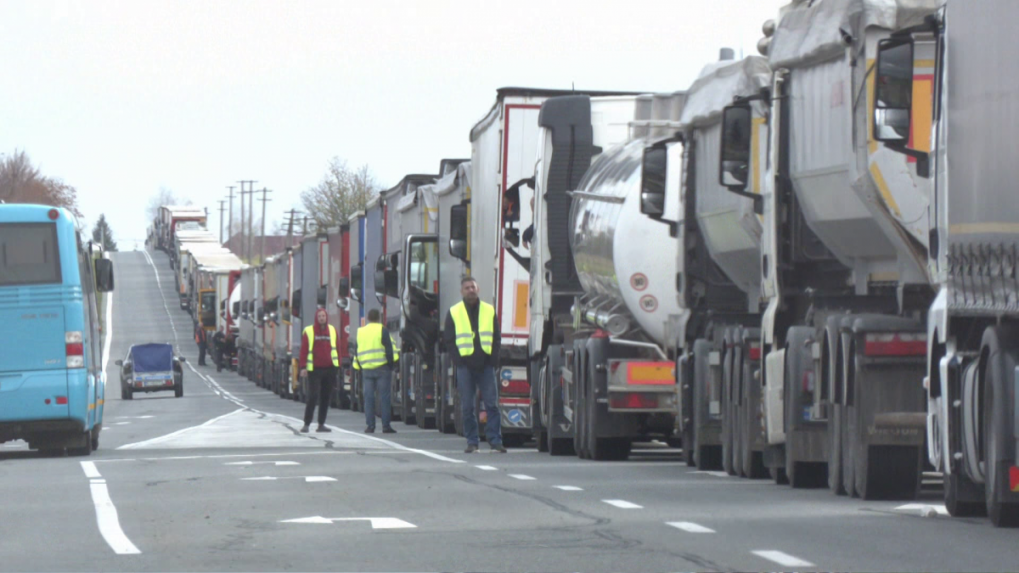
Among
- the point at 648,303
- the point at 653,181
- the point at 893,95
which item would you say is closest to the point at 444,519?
the point at 893,95

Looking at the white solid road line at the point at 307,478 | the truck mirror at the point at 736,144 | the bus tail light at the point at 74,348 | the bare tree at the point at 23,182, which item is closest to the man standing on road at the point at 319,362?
the bus tail light at the point at 74,348

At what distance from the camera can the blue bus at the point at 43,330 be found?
22.0 metres

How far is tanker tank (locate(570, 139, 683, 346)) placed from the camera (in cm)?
1850

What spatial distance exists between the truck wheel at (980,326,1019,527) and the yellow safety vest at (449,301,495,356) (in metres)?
10.8

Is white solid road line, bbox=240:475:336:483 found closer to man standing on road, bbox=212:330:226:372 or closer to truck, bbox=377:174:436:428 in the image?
truck, bbox=377:174:436:428

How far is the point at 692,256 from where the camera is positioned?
17781 millimetres

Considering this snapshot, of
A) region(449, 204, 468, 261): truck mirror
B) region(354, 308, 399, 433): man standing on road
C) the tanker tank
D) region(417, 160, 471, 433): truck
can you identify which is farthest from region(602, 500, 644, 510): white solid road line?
region(354, 308, 399, 433): man standing on road

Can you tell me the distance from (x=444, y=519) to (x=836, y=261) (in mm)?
3733

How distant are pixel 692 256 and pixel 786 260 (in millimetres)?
3150

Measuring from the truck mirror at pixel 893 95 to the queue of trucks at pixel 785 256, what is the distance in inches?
0.5

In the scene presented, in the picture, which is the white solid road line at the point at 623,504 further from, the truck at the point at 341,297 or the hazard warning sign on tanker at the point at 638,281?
the truck at the point at 341,297

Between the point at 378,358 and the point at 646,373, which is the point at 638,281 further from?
the point at 378,358

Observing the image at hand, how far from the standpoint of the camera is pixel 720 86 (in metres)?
16.9

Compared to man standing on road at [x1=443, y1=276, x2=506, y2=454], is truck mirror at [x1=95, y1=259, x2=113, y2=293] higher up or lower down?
higher up
